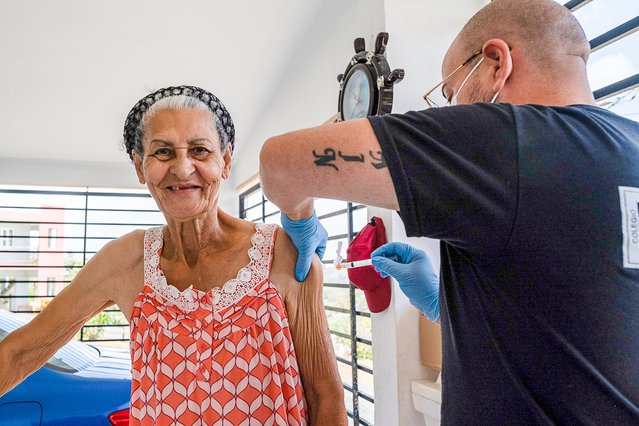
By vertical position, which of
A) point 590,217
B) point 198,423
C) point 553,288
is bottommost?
point 198,423

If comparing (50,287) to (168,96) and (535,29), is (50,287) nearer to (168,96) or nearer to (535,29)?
(168,96)

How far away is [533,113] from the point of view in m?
→ 0.79

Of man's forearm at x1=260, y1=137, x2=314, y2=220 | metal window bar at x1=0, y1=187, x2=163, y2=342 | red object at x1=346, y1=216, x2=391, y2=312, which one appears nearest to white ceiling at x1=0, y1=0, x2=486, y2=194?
red object at x1=346, y1=216, x2=391, y2=312

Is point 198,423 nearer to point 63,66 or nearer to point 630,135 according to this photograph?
point 630,135

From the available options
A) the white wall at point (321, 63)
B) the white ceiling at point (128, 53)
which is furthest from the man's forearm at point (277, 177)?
the white ceiling at point (128, 53)

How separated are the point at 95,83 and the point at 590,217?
15.6ft

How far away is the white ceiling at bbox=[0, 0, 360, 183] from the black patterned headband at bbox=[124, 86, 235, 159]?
1.53 metres

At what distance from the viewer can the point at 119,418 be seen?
226 centimetres

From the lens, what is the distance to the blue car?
214 cm

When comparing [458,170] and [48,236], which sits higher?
[48,236]

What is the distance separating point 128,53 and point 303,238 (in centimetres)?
346

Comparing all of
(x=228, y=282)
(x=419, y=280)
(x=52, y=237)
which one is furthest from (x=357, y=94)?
(x=52, y=237)

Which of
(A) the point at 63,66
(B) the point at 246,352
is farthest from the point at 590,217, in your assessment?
(A) the point at 63,66

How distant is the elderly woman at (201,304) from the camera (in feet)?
4.02
